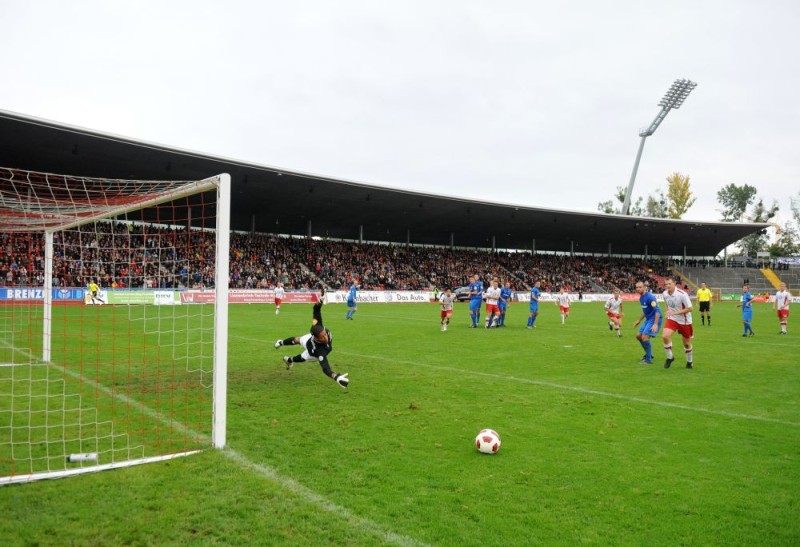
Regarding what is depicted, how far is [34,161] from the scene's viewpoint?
1181 inches

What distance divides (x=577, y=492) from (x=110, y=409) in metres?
6.27

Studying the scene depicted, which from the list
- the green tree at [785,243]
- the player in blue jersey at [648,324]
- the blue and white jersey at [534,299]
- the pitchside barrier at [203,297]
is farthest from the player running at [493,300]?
the green tree at [785,243]

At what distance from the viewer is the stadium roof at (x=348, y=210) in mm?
27984

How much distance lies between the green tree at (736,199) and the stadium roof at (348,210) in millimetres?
43189

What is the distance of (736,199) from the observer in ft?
342

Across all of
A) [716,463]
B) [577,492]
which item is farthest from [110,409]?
[716,463]

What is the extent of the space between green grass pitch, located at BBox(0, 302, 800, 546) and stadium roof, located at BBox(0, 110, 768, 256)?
76.5 feet

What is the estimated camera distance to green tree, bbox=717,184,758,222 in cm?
10288

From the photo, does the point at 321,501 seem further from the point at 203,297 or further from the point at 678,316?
the point at 203,297

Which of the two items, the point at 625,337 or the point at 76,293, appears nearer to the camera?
the point at 625,337

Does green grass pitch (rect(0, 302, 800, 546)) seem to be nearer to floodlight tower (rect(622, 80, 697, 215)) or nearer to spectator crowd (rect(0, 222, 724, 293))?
spectator crowd (rect(0, 222, 724, 293))

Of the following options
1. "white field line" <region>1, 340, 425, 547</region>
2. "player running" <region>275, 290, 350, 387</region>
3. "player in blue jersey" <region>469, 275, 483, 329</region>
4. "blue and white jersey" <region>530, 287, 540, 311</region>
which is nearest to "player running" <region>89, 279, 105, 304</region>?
"player in blue jersey" <region>469, 275, 483, 329</region>

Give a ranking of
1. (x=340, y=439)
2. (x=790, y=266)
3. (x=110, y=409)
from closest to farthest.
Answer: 1. (x=340, y=439)
2. (x=110, y=409)
3. (x=790, y=266)

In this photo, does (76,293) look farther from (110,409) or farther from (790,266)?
(790,266)
